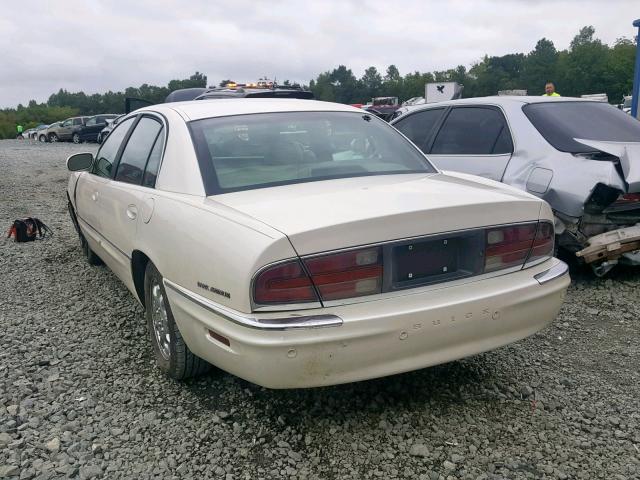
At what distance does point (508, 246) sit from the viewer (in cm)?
272

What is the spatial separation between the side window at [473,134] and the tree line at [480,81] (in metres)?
46.0

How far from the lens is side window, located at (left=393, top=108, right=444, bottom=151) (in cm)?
580

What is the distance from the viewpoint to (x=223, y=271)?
2.38 metres

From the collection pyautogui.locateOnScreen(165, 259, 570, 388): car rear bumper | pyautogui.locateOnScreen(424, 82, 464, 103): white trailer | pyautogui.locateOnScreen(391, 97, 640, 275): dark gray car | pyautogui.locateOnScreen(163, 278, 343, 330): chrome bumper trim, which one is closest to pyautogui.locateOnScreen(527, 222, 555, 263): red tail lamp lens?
pyautogui.locateOnScreen(165, 259, 570, 388): car rear bumper

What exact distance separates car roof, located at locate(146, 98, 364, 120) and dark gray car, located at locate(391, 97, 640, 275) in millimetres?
1642

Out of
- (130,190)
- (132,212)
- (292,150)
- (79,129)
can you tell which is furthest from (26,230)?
(79,129)

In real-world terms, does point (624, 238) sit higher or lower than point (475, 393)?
higher

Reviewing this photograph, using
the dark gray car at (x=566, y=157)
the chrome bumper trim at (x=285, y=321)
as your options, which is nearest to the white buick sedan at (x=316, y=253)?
the chrome bumper trim at (x=285, y=321)

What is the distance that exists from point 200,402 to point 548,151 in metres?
3.24

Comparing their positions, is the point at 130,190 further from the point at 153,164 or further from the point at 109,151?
the point at 109,151

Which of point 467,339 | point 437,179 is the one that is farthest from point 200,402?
point 437,179

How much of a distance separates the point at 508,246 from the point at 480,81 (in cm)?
9765

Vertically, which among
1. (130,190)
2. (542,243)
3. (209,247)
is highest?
(130,190)

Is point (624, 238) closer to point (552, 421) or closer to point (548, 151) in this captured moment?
point (548, 151)
